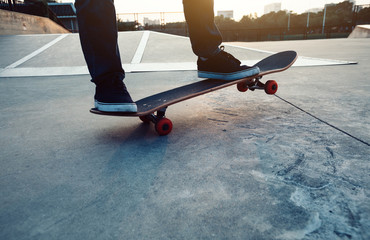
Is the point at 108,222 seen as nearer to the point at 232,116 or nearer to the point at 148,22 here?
the point at 232,116

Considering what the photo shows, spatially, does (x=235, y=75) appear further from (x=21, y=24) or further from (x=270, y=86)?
(x=21, y=24)

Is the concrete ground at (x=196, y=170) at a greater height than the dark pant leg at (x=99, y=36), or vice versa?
the dark pant leg at (x=99, y=36)

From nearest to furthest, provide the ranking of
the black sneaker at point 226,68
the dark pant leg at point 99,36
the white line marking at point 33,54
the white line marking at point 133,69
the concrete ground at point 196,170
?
the concrete ground at point 196,170, the dark pant leg at point 99,36, the black sneaker at point 226,68, the white line marking at point 133,69, the white line marking at point 33,54

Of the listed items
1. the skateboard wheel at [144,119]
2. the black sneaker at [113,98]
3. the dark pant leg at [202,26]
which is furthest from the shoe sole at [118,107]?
the dark pant leg at [202,26]

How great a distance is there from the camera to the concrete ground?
0.76m

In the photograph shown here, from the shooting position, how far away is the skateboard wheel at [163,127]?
148cm

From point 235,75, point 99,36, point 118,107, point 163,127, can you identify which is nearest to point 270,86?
point 235,75

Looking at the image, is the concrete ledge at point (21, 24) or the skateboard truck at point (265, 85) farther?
the concrete ledge at point (21, 24)

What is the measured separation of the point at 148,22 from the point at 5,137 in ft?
63.9

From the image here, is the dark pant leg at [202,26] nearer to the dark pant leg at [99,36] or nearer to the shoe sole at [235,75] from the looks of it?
the shoe sole at [235,75]

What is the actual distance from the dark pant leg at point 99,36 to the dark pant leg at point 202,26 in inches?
23.7

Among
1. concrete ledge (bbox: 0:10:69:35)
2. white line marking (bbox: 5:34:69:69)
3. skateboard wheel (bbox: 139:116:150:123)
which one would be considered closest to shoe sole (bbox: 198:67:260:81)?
A: skateboard wheel (bbox: 139:116:150:123)

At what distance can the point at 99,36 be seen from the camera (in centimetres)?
135

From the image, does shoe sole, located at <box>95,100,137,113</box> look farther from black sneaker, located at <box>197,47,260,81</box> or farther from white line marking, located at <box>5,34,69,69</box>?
white line marking, located at <box>5,34,69,69</box>
